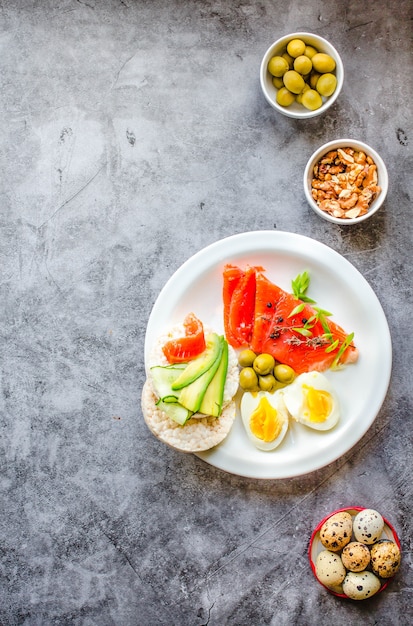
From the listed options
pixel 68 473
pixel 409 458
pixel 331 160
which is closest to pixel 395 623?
pixel 409 458

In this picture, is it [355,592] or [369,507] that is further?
[369,507]

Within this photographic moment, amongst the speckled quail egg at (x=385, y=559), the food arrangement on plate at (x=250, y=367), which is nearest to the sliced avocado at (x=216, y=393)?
the food arrangement on plate at (x=250, y=367)

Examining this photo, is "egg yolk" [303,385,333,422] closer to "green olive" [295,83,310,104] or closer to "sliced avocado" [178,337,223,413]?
"sliced avocado" [178,337,223,413]

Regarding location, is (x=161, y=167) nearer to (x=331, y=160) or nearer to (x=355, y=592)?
(x=331, y=160)

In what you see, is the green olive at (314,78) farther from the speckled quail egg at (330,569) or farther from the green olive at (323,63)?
the speckled quail egg at (330,569)

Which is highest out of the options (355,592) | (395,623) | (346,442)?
(346,442)

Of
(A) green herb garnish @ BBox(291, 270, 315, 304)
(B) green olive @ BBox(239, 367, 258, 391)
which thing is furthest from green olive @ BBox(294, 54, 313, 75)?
(B) green olive @ BBox(239, 367, 258, 391)

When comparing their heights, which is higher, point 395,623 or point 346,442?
point 346,442
